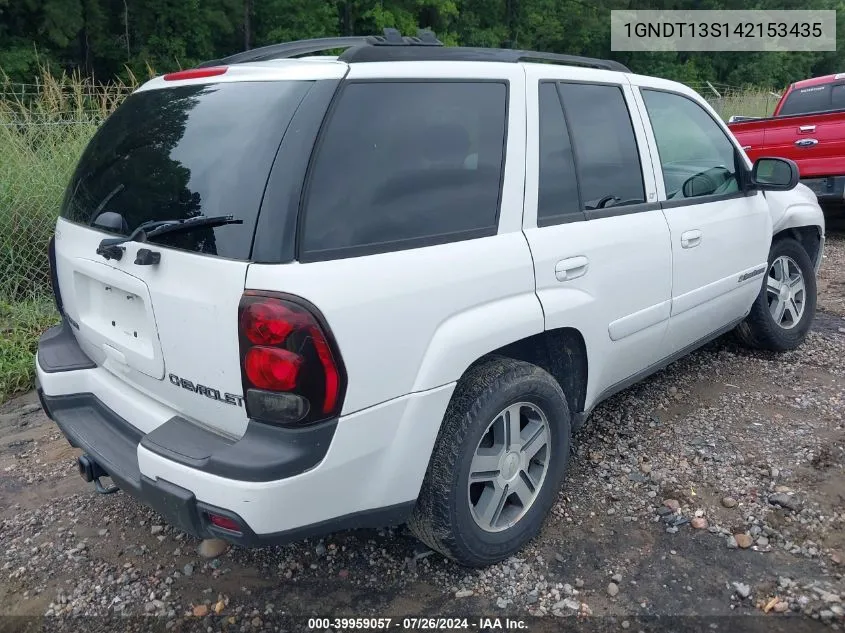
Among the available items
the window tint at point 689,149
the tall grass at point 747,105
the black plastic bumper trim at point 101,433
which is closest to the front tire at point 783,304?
the window tint at point 689,149

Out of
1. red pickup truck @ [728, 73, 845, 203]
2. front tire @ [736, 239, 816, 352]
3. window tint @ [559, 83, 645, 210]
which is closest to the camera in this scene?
window tint @ [559, 83, 645, 210]

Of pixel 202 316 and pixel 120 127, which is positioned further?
pixel 120 127

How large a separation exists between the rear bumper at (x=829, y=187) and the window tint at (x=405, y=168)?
21.0 feet

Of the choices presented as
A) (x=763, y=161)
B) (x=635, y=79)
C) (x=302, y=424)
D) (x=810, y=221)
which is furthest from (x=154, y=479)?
(x=810, y=221)

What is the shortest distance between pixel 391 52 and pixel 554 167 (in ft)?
2.63

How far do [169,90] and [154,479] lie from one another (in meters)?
1.40

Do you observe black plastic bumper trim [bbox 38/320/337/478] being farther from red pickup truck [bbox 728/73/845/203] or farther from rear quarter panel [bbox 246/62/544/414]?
red pickup truck [bbox 728/73/845/203]

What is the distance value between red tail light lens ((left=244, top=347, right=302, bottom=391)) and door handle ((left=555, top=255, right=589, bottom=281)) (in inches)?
45.6

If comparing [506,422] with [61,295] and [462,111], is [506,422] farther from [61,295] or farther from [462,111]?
[61,295]

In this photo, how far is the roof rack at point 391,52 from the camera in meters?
2.29

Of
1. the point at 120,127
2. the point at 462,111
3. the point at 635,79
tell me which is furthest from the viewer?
the point at 635,79

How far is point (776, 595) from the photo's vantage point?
8.07ft

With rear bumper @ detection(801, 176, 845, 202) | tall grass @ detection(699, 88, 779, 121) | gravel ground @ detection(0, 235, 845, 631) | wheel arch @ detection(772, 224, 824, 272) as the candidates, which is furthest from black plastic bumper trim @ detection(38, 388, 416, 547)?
tall grass @ detection(699, 88, 779, 121)

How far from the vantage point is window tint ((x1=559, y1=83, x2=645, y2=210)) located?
2.89 m
